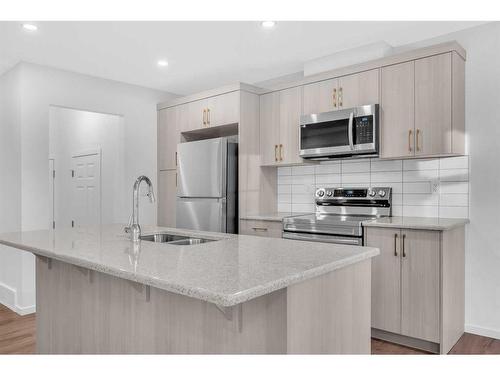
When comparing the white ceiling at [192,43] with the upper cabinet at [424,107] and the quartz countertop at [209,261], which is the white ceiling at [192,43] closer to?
the upper cabinet at [424,107]

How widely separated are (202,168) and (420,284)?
2.33 metres

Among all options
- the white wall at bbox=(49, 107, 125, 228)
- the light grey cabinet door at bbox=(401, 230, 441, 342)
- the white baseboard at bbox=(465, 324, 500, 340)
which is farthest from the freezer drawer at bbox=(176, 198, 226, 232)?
the white baseboard at bbox=(465, 324, 500, 340)

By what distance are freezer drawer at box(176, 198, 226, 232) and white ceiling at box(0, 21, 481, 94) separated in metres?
1.39

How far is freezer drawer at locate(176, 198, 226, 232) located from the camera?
3943 millimetres

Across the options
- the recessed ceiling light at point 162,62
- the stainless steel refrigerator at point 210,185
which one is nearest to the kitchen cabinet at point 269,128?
the stainless steel refrigerator at point 210,185

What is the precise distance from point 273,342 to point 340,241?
1830 millimetres

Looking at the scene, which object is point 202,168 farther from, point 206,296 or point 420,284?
point 206,296

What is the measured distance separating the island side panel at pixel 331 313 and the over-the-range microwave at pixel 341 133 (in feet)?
5.28

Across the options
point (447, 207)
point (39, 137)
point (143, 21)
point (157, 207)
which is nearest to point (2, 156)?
point (39, 137)

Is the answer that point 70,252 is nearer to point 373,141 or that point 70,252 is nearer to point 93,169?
point 373,141

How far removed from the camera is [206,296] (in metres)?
1.13

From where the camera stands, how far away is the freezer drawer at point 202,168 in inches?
156

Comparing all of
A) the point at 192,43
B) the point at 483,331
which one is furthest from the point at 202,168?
the point at 483,331

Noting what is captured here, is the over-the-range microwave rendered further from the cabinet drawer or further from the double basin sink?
the double basin sink
